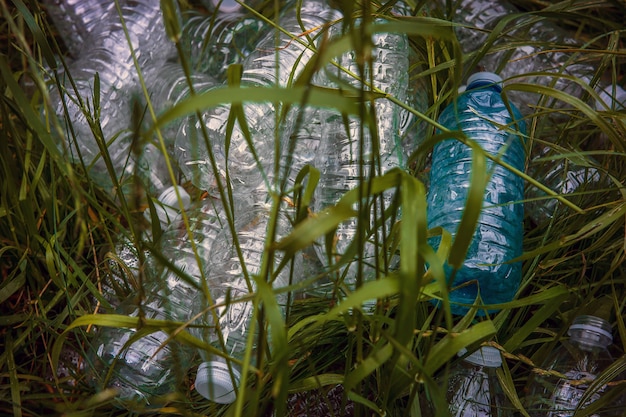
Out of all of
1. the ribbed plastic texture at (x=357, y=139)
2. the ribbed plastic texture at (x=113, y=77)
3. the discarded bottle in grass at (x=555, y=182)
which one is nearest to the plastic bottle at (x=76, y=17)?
the ribbed plastic texture at (x=113, y=77)

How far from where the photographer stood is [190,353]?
1.34 m

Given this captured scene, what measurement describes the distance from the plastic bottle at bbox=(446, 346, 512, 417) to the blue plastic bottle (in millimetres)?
125

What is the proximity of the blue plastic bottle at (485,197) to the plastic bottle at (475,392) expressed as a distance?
0.13m

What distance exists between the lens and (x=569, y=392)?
126cm

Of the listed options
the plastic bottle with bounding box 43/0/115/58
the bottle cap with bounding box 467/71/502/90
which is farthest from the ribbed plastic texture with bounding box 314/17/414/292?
the plastic bottle with bounding box 43/0/115/58

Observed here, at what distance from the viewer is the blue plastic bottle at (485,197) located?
130 centimetres

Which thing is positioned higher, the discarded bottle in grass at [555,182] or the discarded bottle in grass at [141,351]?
the discarded bottle in grass at [555,182]

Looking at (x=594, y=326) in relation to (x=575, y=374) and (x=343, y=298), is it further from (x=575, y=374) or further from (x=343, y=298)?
(x=343, y=298)

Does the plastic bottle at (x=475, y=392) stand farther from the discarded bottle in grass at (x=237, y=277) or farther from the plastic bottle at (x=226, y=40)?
the plastic bottle at (x=226, y=40)

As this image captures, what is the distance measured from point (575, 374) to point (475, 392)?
0.21 meters

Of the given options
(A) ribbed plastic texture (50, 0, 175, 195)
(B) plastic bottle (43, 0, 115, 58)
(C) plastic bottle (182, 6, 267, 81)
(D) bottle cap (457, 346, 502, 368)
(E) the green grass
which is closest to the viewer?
(E) the green grass

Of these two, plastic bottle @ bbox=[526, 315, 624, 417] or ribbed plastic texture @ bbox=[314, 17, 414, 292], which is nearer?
plastic bottle @ bbox=[526, 315, 624, 417]

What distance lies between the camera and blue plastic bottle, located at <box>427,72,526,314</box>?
130cm

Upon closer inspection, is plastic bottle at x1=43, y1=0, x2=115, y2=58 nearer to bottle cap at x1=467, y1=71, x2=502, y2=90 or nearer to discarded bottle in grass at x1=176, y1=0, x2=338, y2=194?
discarded bottle in grass at x1=176, y1=0, x2=338, y2=194
